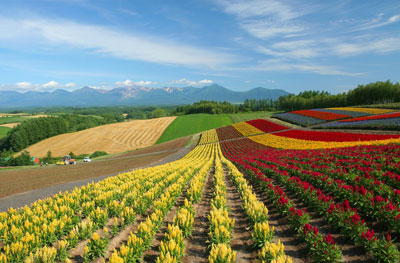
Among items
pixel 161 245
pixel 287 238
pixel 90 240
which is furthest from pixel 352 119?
pixel 90 240

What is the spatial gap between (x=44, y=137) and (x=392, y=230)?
4862 inches

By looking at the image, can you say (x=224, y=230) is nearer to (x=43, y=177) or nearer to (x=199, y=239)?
(x=199, y=239)

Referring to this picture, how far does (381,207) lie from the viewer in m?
6.87

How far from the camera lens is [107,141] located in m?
79.5

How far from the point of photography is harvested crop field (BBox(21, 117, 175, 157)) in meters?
72.4

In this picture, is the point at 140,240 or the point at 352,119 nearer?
the point at 140,240

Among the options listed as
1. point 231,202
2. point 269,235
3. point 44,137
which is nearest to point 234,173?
point 231,202

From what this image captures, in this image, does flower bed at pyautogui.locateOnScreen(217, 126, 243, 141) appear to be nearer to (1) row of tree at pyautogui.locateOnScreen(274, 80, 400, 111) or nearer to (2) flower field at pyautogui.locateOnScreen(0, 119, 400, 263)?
(2) flower field at pyautogui.locateOnScreen(0, 119, 400, 263)

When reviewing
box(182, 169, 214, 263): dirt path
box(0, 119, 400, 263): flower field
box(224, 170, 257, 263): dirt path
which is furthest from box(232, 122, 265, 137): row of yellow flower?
box(182, 169, 214, 263): dirt path

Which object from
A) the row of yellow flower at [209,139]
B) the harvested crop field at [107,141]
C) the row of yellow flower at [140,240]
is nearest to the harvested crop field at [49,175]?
the row of yellow flower at [140,240]

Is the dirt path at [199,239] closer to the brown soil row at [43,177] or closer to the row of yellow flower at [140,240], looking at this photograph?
the row of yellow flower at [140,240]

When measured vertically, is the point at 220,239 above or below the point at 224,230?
below

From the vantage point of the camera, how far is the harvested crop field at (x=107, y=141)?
72.4m

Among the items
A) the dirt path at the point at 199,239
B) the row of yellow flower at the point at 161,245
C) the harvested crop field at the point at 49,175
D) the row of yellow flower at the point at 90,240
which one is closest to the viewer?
the row of yellow flower at the point at 161,245
